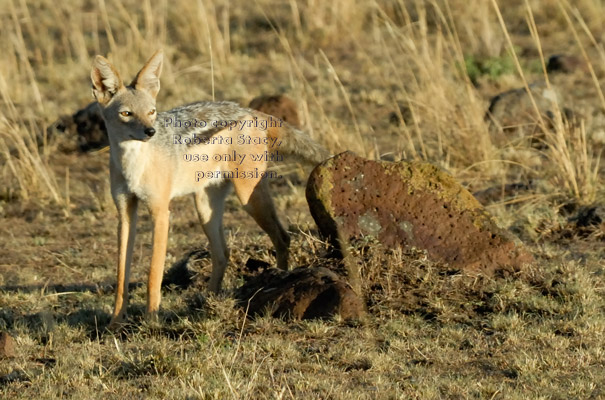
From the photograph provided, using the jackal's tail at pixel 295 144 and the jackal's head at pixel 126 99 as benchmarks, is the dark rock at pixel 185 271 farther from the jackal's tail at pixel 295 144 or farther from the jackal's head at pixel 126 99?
the jackal's head at pixel 126 99

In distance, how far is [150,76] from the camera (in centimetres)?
689

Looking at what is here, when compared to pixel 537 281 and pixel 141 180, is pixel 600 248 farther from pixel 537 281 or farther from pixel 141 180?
pixel 141 180

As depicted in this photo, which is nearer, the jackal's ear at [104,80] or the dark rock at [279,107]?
the jackal's ear at [104,80]

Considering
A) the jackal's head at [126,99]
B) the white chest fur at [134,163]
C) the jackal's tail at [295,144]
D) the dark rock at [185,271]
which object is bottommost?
the dark rock at [185,271]

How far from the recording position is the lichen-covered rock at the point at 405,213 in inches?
285

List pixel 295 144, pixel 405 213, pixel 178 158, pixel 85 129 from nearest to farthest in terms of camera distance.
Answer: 1. pixel 178 158
2. pixel 405 213
3. pixel 295 144
4. pixel 85 129

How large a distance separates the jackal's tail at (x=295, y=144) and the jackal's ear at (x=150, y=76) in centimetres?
115

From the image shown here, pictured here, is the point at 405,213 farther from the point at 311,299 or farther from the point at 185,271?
the point at 185,271

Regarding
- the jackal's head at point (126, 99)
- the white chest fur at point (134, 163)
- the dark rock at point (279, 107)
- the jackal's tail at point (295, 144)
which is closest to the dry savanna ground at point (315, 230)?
the dark rock at point (279, 107)

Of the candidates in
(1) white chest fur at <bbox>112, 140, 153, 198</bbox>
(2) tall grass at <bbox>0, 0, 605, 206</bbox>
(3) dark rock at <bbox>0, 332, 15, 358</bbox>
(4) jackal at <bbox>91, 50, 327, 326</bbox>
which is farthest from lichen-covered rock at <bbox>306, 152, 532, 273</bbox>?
(2) tall grass at <bbox>0, 0, 605, 206</bbox>

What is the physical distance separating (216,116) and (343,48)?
793 centimetres

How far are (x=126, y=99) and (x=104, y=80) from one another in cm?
22

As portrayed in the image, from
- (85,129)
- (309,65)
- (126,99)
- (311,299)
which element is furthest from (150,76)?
(309,65)

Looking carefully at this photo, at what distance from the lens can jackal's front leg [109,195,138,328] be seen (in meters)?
6.82
